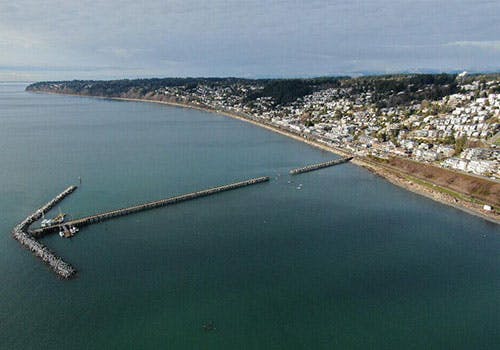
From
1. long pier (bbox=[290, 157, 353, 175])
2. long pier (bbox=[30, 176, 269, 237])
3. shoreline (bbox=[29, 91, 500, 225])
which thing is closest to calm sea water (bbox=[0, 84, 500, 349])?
long pier (bbox=[30, 176, 269, 237])

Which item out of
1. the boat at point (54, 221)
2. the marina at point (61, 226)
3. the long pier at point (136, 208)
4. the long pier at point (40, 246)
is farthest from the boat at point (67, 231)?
the long pier at point (40, 246)

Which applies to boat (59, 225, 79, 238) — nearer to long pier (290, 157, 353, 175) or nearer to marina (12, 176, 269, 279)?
marina (12, 176, 269, 279)

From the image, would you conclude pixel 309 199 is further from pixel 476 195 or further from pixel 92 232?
pixel 92 232

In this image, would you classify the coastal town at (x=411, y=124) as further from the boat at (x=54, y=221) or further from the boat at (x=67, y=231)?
the boat at (x=54, y=221)

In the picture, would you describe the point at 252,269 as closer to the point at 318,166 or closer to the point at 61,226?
the point at 61,226

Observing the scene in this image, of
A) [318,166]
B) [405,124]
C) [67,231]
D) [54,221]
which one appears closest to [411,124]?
[405,124]
